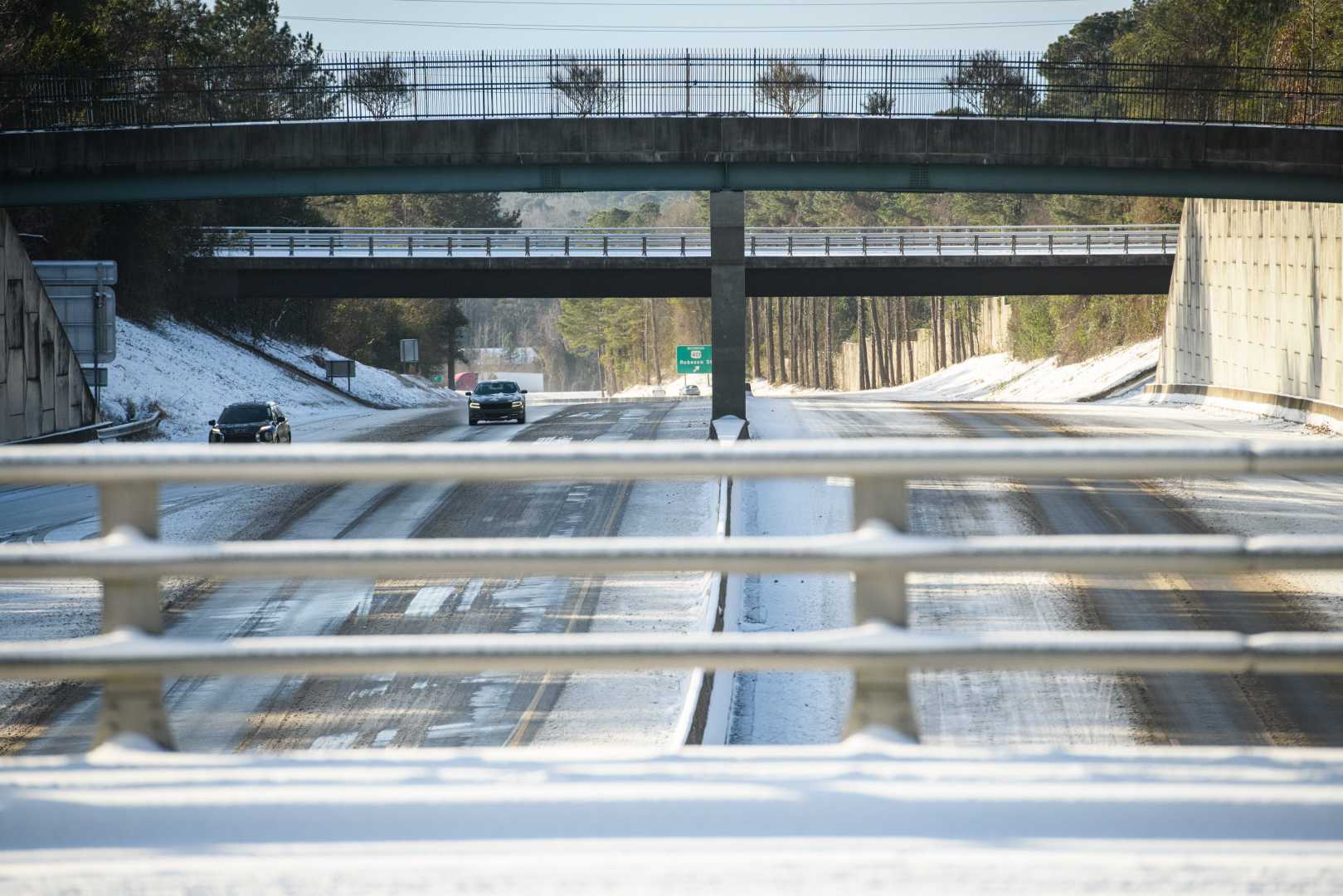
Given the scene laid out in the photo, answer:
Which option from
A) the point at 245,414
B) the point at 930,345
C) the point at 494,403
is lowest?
the point at 494,403

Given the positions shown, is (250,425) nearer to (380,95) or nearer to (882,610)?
(380,95)

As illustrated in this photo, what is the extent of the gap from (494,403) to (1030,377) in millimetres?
58257

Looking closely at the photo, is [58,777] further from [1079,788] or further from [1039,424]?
[1039,424]

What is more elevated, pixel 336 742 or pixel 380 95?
pixel 380 95

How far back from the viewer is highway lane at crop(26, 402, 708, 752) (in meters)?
14.8

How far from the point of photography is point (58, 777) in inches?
172

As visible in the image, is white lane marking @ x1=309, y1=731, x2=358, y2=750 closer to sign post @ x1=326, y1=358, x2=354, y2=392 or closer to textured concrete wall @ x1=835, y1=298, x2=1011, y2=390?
sign post @ x1=326, y1=358, x2=354, y2=392

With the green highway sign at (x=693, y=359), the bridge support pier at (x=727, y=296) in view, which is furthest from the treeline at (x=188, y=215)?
the green highway sign at (x=693, y=359)

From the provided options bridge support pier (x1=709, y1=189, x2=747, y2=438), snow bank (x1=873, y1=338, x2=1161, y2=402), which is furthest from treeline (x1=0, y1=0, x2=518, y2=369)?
snow bank (x1=873, y1=338, x2=1161, y2=402)

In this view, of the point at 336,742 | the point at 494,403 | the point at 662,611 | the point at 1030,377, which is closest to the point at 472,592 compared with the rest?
the point at 662,611

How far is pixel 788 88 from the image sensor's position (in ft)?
134

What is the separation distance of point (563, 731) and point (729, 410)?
94.6 feet

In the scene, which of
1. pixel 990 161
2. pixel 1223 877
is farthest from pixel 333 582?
pixel 990 161

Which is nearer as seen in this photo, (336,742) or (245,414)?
(336,742)
